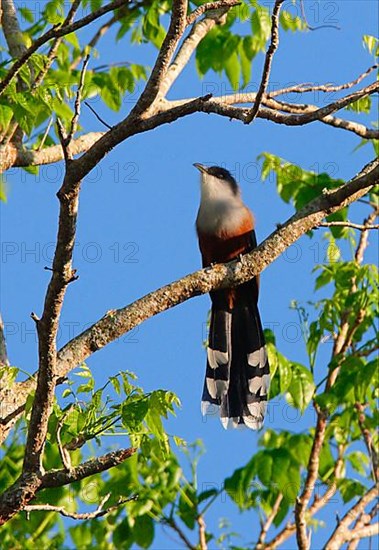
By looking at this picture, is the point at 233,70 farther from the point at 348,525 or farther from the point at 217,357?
the point at 348,525

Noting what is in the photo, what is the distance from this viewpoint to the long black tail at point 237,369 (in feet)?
15.9

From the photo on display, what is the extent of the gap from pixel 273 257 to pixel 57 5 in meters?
2.02

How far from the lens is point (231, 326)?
5219mm

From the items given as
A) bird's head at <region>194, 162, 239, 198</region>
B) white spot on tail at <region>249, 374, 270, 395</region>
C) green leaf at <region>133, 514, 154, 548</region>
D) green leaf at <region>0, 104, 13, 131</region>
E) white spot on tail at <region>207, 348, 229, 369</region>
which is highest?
bird's head at <region>194, 162, 239, 198</region>

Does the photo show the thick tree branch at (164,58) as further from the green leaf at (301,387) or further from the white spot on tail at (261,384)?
the green leaf at (301,387)

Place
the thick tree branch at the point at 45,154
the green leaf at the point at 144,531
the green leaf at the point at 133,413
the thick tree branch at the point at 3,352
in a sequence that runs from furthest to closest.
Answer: the green leaf at the point at 144,531 → the thick tree branch at the point at 45,154 → the thick tree branch at the point at 3,352 → the green leaf at the point at 133,413

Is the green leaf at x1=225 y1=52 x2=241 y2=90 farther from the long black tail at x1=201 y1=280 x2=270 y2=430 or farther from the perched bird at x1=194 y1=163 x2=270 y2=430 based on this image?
the long black tail at x1=201 y1=280 x2=270 y2=430

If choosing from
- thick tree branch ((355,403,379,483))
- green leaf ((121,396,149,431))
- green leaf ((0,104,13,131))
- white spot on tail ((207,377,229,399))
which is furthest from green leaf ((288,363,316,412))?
green leaf ((0,104,13,131))

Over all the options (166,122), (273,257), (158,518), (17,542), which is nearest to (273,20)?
(166,122)

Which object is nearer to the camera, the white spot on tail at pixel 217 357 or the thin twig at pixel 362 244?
the white spot on tail at pixel 217 357

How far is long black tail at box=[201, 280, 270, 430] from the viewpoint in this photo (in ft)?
15.9

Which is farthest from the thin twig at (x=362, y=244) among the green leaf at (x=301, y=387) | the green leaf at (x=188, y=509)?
the green leaf at (x=188, y=509)

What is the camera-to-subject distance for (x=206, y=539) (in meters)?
5.90

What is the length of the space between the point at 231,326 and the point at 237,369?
0.31 m
